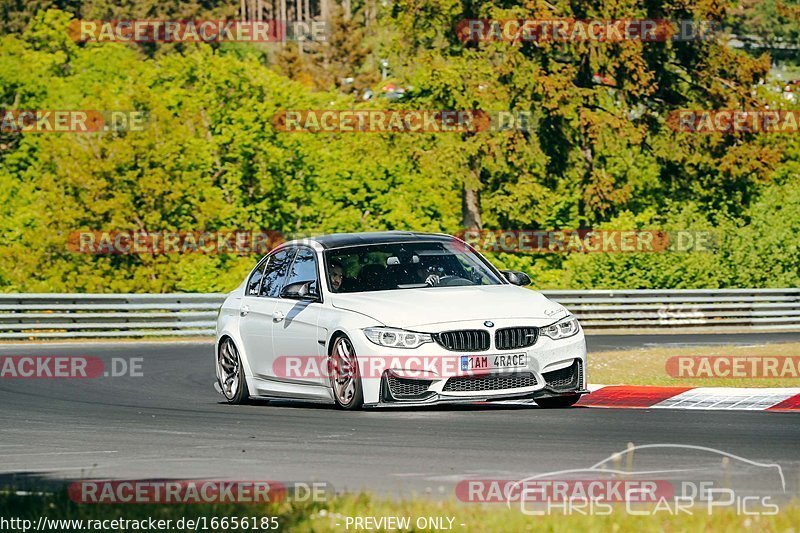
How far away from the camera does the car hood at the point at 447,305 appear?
12000mm

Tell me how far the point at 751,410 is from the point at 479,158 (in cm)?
3895

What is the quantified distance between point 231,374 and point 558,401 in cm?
340

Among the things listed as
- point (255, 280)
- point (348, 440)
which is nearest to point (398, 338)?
point (348, 440)

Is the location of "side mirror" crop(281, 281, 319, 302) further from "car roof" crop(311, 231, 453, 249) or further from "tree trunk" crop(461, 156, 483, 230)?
"tree trunk" crop(461, 156, 483, 230)

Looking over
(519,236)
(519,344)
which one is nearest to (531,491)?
(519,344)

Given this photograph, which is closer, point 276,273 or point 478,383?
point 478,383

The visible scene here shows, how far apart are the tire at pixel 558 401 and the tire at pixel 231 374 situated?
116 inches

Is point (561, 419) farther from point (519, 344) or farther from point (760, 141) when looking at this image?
point (760, 141)

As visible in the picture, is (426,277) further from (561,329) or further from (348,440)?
(348,440)

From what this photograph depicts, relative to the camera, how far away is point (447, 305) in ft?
40.0

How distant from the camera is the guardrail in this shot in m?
29.4

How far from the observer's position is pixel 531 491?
7766 millimetres

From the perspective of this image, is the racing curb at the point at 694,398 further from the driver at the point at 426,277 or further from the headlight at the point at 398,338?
the headlight at the point at 398,338

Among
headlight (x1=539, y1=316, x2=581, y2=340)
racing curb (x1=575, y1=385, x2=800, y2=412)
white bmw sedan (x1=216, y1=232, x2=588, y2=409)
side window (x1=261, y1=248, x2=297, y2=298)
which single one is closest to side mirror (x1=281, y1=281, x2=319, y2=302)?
white bmw sedan (x1=216, y1=232, x2=588, y2=409)
